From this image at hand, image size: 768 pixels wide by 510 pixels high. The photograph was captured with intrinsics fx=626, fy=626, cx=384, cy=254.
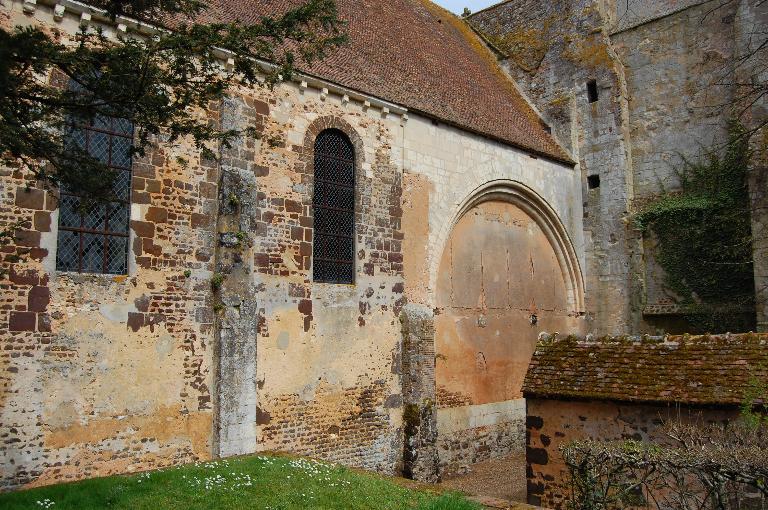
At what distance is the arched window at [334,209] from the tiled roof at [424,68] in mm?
1205

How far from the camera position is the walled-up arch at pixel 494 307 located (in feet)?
44.9

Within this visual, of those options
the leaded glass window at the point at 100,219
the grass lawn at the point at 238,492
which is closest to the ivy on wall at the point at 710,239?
the grass lawn at the point at 238,492

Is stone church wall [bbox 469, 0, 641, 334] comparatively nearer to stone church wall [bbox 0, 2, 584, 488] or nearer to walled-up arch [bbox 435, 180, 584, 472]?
walled-up arch [bbox 435, 180, 584, 472]

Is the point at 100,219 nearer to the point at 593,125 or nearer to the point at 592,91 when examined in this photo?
the point at 593,125

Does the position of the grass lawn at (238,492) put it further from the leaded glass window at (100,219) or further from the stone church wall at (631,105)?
the stone church wall at (631,105)

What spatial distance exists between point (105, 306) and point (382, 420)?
5508 mm

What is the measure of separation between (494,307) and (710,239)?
565 centimetres

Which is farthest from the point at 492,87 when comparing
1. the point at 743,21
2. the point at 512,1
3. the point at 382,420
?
the point at 382,420

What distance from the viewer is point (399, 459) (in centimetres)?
1181

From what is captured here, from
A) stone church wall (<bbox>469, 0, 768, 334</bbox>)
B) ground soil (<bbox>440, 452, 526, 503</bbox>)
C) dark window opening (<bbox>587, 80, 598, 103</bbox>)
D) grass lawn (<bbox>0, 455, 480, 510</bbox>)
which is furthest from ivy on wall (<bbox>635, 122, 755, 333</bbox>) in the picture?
grass lawn (<bbox>0, 455, 480, 510</bbox>)

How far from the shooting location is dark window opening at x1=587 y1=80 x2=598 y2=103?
1820 cm

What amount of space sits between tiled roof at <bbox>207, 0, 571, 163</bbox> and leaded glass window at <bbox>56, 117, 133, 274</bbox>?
10.2 feet

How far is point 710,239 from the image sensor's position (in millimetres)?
15500

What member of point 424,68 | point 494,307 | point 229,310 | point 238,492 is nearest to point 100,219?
point 229,310
